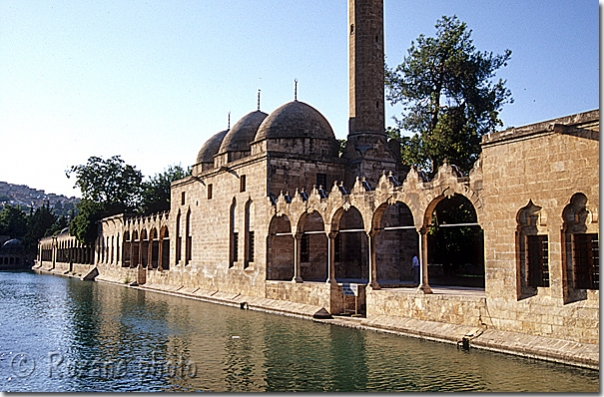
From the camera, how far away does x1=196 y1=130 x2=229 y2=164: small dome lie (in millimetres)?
30263

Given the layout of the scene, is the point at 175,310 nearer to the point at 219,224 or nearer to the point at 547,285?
the point at 219,224

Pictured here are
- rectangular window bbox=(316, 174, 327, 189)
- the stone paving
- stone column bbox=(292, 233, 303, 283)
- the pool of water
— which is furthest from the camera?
rectangular window bbox=(316, 174, 327, 189)

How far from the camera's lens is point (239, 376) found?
9688 mm

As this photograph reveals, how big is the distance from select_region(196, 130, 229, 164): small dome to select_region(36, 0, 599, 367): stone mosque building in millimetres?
81

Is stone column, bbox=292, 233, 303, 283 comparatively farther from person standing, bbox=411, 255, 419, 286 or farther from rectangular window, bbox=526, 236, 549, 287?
rectangular window, bbox=526, 236, 549, 287

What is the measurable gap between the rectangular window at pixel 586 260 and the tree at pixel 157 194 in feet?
140

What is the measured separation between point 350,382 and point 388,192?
23.6ft

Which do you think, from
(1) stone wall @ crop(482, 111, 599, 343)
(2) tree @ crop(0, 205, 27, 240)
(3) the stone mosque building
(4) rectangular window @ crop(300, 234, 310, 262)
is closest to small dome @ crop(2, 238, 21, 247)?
(2) tree @ crop(0, 205, 27, 240)

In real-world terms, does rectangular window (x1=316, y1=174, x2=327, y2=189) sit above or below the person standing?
above

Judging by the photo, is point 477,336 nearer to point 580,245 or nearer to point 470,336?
point 470,336

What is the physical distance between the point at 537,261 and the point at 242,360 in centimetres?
624

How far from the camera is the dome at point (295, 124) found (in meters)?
22.9

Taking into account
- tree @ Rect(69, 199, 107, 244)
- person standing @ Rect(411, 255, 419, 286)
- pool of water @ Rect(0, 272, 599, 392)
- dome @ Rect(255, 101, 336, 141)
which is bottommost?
pool of water @ Rect(0, 272, 599, 392)

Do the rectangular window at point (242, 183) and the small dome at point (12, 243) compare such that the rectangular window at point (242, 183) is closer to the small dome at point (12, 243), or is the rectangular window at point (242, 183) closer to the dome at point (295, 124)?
the dome at point (295, 124)
